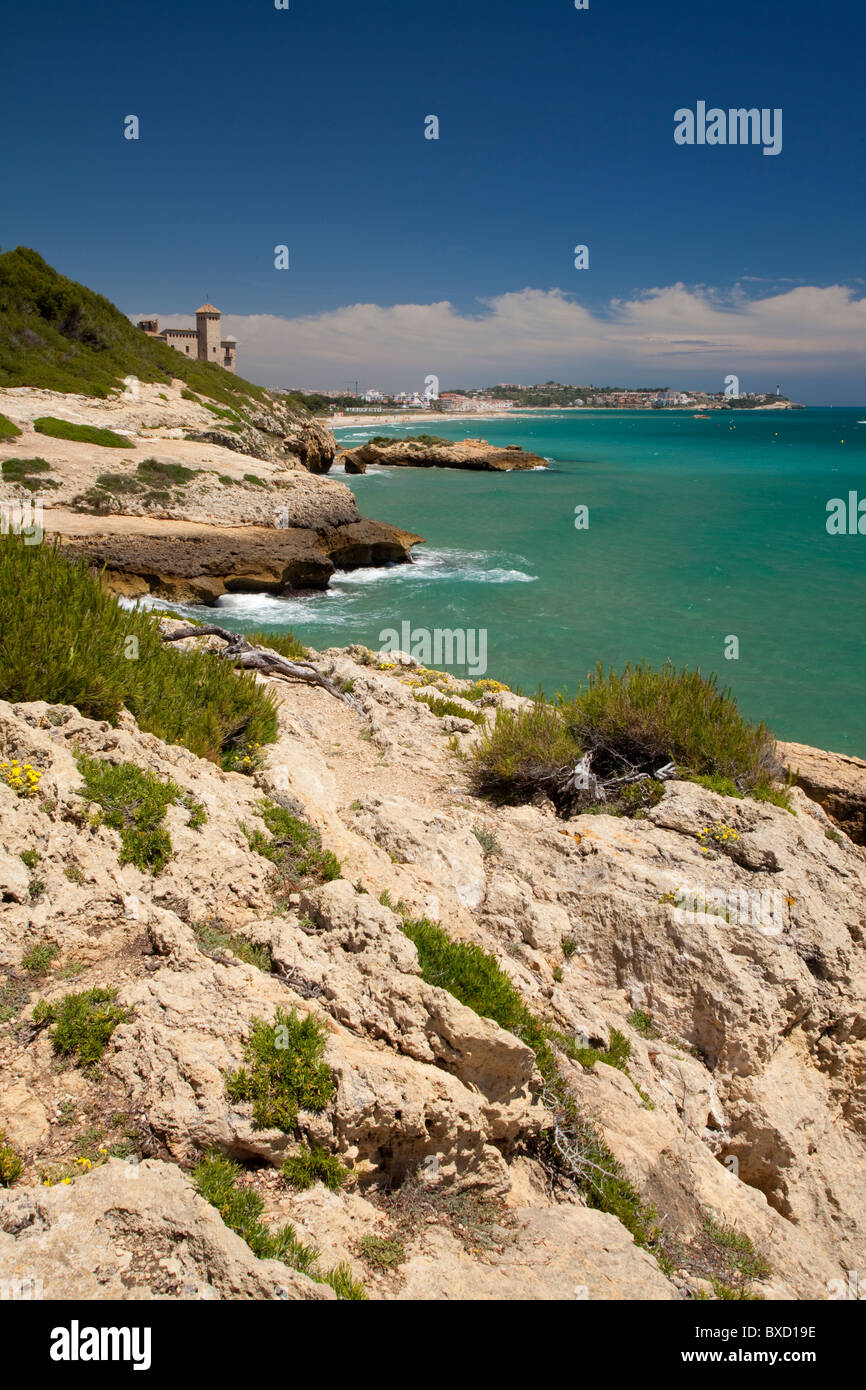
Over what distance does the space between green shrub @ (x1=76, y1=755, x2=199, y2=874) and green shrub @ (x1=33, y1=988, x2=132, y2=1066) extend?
3.19ft

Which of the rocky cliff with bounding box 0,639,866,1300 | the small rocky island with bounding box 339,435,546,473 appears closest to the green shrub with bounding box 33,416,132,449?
the rocky cliff with bounding box 0,639,866,1300

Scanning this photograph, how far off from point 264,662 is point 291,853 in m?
5.21

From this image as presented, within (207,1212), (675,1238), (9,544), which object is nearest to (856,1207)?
(675,1238)

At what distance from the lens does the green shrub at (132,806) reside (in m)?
4.23

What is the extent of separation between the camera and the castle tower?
2835 inches

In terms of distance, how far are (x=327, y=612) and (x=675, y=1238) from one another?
69.2ft

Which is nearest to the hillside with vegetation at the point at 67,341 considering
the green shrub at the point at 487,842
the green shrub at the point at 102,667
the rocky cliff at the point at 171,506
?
the rocky cliff at the point at 171,506

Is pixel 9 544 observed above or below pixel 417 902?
above

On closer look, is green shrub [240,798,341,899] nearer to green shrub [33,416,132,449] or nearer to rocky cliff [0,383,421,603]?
rocky cliff [0,383,421,603]

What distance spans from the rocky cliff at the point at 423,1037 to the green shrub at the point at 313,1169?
1.4 inches

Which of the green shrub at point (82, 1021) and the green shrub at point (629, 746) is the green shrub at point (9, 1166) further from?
the green shrub at point (629, 746)

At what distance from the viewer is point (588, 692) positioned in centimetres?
879

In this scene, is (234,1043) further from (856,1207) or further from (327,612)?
(327,612)

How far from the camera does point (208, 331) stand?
72.8 metres
